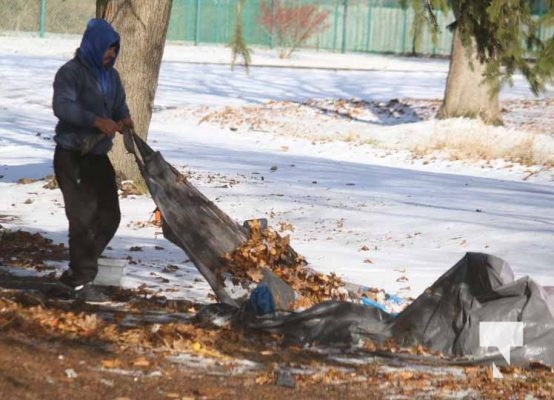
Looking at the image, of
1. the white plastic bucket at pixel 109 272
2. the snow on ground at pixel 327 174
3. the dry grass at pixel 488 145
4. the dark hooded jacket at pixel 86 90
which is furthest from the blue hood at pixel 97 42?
the dry grass at pixel 488 145

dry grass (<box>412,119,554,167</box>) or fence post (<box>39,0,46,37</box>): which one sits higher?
fence post (<box>39,0,46,37</box>)

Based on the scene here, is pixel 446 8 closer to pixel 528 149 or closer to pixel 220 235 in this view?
pixel 220 235

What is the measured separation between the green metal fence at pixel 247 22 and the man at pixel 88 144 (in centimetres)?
3272

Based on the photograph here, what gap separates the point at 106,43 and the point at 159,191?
98 centimetres

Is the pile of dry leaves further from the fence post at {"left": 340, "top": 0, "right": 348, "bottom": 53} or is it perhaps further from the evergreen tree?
the fence post at {"left": 340, "top": 0, "right": 348, "bottom": 53}

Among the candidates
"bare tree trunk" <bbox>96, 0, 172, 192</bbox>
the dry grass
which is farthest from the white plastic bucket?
the dry grass

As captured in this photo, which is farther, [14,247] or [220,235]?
[14,247]

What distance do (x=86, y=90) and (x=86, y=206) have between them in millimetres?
702

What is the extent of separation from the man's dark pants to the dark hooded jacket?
0.11 metres

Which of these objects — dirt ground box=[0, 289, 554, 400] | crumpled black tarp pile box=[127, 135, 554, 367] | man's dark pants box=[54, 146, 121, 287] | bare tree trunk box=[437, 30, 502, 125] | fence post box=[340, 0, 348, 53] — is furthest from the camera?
fence post box=[340, 0, 348, 53]

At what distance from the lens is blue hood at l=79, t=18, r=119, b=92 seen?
23.4 feet

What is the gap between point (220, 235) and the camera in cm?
745

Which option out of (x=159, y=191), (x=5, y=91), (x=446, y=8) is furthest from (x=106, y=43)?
(x=5, y=91)

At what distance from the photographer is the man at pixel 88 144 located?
282 inches
